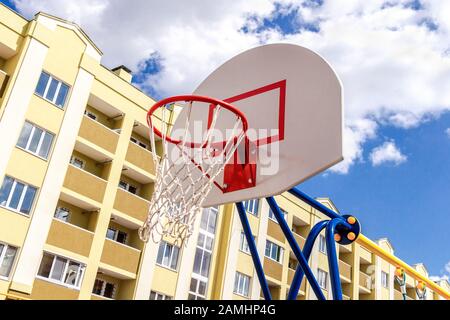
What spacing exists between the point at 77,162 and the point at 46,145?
80.1 inches

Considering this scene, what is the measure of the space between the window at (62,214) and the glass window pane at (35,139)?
7.68 ft

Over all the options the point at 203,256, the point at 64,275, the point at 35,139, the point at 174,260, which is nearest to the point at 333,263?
the point at 64,275

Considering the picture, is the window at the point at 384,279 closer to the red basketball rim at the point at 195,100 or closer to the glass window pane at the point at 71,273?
the glass window pane at the point at 71,273

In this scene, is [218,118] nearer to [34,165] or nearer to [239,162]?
[239,162]

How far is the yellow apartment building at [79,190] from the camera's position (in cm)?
1419

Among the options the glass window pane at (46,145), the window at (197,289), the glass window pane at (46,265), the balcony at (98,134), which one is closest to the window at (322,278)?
the window at (197,289)

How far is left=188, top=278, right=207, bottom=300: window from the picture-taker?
62.3 ft

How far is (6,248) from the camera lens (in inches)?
536

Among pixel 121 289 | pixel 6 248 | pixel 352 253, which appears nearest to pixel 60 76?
pixel 6 248

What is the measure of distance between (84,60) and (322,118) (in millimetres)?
Answer: 13079

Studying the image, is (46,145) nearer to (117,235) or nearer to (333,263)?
(117,235)

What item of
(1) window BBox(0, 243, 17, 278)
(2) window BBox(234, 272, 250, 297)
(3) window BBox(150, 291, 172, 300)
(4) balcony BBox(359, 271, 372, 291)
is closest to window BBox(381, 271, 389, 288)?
(4) balcony BBox(359, 271, 372, 291)

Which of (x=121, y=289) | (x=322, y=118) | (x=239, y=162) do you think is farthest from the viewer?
(x=121, y=289)
